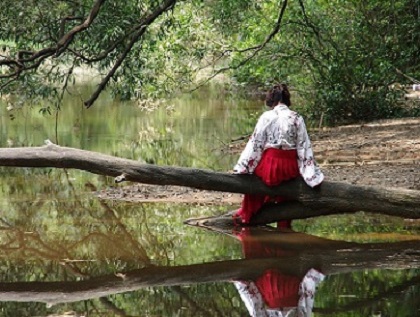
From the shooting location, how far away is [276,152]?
33.5ft

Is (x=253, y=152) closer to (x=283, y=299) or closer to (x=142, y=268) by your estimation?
(x=142, y=268)

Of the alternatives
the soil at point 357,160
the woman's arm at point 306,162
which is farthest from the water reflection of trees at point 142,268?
the soil at point 357,160

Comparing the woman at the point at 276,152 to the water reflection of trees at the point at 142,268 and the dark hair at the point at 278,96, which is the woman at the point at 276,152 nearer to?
the dark hair at the point at 278,96

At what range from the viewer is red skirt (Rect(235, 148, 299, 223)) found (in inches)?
394

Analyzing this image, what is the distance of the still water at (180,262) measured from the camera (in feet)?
23.6

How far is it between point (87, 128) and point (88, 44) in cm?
1159

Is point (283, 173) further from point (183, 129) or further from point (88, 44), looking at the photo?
point (183, 129)


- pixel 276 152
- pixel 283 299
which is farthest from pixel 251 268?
pixel 276 152

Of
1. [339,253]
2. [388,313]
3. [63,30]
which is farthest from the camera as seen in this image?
[63,30]

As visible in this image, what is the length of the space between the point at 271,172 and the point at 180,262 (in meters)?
1.66

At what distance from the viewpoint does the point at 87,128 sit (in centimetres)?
2628

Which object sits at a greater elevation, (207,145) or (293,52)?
(293,52)

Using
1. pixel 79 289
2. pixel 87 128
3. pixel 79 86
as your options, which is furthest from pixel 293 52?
pixel 79 86

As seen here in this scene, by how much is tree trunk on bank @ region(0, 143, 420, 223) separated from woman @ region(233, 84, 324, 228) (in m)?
0.17
